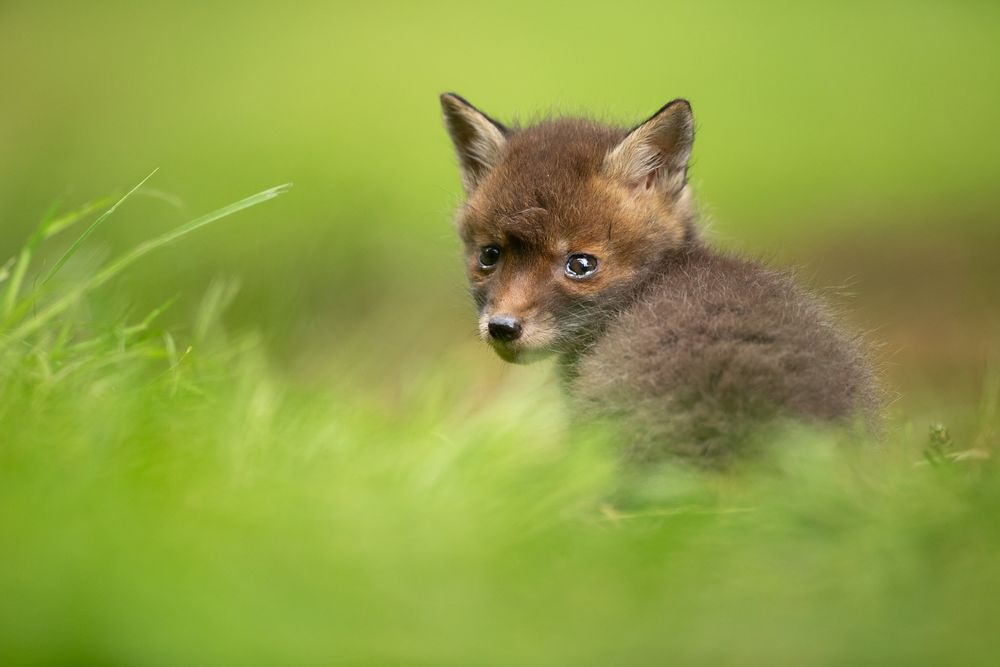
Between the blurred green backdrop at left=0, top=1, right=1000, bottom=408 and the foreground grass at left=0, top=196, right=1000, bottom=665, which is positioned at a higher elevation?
the blurred green backdrop at left=0, top=1, right=1000, bottom=408

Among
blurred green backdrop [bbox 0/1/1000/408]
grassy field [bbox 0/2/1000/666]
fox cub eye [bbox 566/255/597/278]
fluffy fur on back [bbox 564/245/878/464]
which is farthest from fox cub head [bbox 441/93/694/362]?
blurred green backdrop [bbox 0/1/1000/408]

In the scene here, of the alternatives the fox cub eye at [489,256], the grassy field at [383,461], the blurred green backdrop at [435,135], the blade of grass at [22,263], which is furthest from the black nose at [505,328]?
the blade of grass at [22,263]

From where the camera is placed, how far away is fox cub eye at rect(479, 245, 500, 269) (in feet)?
16.5

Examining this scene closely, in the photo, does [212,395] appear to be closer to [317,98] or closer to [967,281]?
[967,281]

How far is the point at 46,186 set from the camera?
7289 millimetres

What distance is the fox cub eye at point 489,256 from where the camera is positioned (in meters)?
5.04

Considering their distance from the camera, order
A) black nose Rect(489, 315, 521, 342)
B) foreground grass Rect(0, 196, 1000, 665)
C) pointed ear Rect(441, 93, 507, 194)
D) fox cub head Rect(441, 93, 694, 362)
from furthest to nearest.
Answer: pointed ear Rect(441, 93, 507, 194) → fox cub head Rect(441, 93, 694, 362) → black nose Rect(489, 315, 521, 342) → foreground grass Rect(0, 196, 1000, 665)

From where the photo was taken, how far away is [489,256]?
509 cm

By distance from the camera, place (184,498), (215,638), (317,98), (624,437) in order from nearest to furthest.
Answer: (215,638)
(184,498)
(624,437)
(317,98)

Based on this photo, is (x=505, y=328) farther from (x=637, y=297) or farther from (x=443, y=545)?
(x=443, y=545)

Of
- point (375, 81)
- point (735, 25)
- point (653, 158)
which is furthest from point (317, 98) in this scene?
point (653, 158)

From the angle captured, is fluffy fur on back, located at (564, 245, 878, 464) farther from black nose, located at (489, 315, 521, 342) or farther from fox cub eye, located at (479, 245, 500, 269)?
fox cub eye, located at (479, 245, 500, 269)

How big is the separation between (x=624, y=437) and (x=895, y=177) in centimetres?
864

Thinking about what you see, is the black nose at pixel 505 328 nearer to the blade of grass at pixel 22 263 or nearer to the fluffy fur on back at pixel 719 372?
the fluffy fur on back at pixel 719 372
